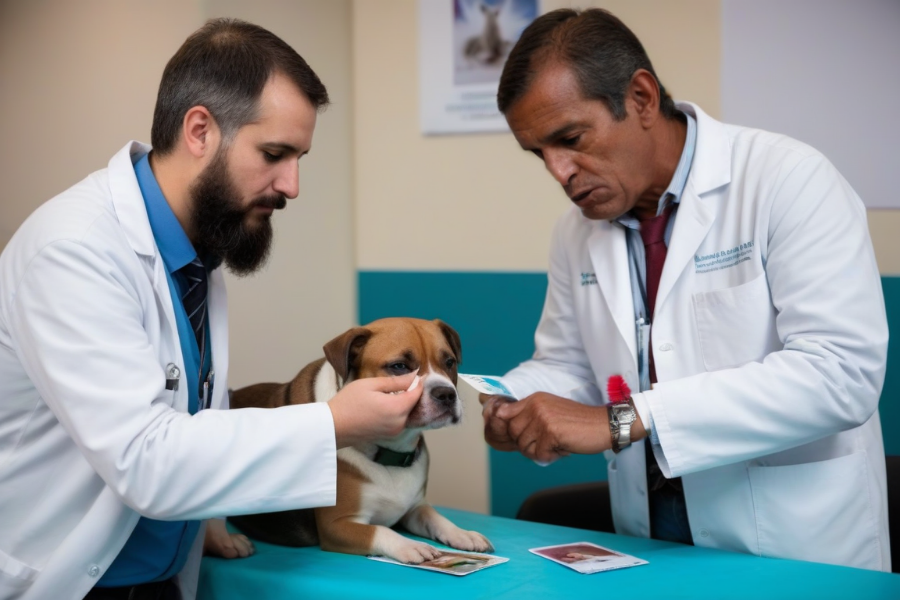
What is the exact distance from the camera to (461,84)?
3.15 metres

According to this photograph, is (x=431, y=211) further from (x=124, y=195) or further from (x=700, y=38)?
(x=124, y=195)

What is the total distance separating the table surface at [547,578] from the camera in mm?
1353

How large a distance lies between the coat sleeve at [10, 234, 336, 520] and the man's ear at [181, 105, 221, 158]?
243 mm

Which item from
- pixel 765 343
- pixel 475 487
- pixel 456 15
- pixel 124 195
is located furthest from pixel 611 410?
pixel 456 15

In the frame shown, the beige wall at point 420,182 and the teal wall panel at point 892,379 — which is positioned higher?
the beige wall at point 420,182

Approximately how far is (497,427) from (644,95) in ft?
2.47

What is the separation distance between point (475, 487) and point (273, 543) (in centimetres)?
159

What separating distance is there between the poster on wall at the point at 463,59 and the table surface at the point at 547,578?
190 cm

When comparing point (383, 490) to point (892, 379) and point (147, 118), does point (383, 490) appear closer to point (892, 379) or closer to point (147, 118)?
point (147, 118)

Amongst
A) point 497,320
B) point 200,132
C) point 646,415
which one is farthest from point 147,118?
point 646,415

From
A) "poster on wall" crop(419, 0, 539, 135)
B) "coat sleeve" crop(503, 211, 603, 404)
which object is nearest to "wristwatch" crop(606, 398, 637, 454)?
"coat sleeve" crop(503, 211, 603, 404)

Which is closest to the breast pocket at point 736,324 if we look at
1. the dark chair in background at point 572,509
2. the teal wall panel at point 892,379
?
the dark chair in background at point 572,509

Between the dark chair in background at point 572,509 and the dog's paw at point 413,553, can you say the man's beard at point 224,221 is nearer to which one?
the dog's paw at point 413,553

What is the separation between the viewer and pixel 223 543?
5.46 feet
